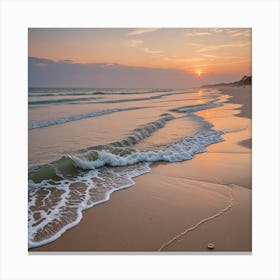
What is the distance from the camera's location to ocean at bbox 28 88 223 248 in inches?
124

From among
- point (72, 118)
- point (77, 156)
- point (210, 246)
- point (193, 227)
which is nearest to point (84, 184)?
point (77, 156)

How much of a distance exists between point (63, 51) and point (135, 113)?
11.6 feet

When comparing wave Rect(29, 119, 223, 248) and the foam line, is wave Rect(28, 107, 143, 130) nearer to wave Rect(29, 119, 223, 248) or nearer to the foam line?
wave Rect(29, 119, 223, 248)

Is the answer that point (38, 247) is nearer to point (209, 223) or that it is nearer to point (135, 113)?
point (209, 223)

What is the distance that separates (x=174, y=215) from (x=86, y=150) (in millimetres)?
1696

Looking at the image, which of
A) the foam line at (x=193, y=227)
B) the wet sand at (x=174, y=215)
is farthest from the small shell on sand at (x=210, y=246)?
the foam line at (x=193, y=227)

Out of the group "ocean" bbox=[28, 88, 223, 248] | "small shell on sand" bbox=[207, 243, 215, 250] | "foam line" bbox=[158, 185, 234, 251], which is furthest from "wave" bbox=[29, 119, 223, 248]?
"small shell on sand" bbox=[207, 243, 215, 250]

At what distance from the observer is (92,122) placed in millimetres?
5879

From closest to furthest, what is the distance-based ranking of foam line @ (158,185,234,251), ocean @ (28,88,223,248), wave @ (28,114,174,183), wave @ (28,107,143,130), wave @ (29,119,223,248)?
1. foam line @ (158,185,234,251)
2. wave @ (29,119,223,248)
3. ocean @ (28,88,223,248)
4. wave @ (28,114,174,183)
5. wave @ (28,107,143,130)

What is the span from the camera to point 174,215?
9.98 feet

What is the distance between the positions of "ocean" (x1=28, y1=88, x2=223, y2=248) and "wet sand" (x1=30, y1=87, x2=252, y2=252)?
163 mm

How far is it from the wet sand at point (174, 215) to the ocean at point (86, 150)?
0.16m

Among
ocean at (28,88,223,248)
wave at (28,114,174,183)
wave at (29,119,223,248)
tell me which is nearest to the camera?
wave at (29,119,223,248)

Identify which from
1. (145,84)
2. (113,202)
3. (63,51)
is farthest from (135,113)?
(113,202)
